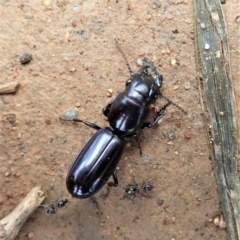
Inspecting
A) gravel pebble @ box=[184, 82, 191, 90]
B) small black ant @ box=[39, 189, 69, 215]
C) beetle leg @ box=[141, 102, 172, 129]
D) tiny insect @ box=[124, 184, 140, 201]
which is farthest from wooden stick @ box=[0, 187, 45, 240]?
gravel pebble @ box=[184, 82, 191, 90]

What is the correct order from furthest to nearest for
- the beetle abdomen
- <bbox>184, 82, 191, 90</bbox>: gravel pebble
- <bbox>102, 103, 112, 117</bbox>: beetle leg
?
<bbox>184, 82, 191, 90</bbox>: gravel pebble → <bbox>102, 103, 112, 117</bbox>: beetle leg → the beetle abdomen

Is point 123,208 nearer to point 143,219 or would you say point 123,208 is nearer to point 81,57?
point 143,219

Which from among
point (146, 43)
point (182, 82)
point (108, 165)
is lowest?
point (108, 165)

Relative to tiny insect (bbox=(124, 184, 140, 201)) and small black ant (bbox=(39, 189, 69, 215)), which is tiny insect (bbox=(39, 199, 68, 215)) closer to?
small black ant (bbox=(39, 189, 69, 215))

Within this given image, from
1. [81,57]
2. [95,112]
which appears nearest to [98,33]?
[81,57]

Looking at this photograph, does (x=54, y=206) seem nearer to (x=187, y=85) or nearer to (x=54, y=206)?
(x=54, y=206)
